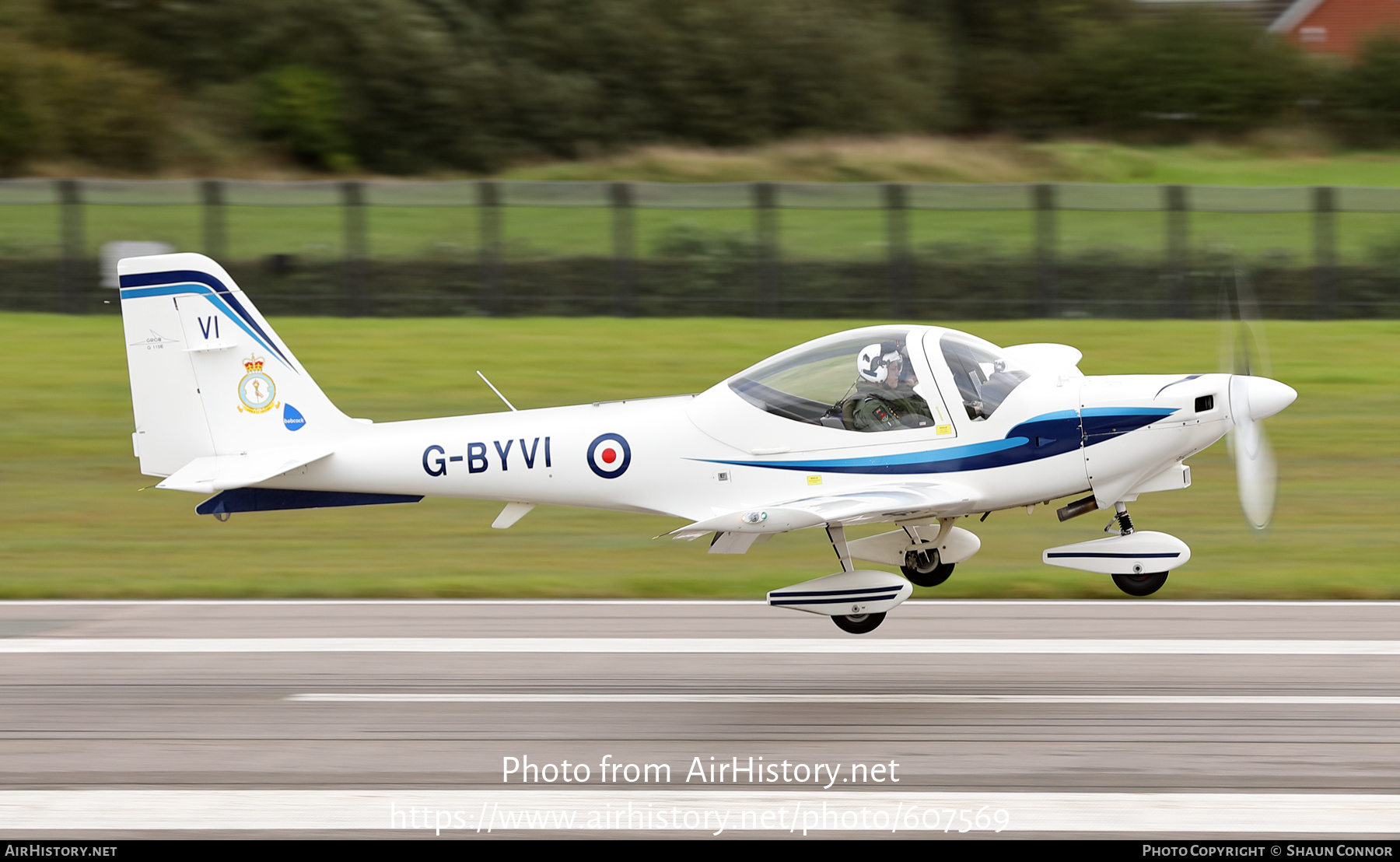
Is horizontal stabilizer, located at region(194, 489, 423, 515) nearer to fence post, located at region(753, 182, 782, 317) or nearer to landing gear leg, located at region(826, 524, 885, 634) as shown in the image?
landing gear leg, located at region(826, 524, 885, 634)

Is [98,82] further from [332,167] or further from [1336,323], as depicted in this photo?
[1336,323]

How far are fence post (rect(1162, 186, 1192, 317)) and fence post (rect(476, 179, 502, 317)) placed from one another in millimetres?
10950

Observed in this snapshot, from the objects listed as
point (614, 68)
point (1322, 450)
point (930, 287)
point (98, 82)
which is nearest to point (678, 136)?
point (614, 68)

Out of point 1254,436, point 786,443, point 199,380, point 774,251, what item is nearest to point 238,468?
point 199,380

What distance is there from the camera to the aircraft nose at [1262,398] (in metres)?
9.13

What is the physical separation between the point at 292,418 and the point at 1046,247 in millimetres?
16177

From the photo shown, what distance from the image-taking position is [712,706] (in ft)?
30.1

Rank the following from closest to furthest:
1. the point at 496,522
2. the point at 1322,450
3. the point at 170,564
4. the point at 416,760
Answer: the point at 416,760
the point at 496,522
the point at 170,564
the point at 1322,450

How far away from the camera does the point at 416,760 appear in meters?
8.16

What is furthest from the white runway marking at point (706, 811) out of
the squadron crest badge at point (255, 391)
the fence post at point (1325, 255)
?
the fence post at point (1325, 255)

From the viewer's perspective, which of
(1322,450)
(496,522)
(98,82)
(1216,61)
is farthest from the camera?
(1216,61)

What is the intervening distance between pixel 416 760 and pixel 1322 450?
12.3 meters

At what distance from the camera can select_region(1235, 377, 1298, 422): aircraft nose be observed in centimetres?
913

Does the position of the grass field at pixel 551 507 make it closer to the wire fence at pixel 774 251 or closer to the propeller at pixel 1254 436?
the wire fence at pixel 774 251
